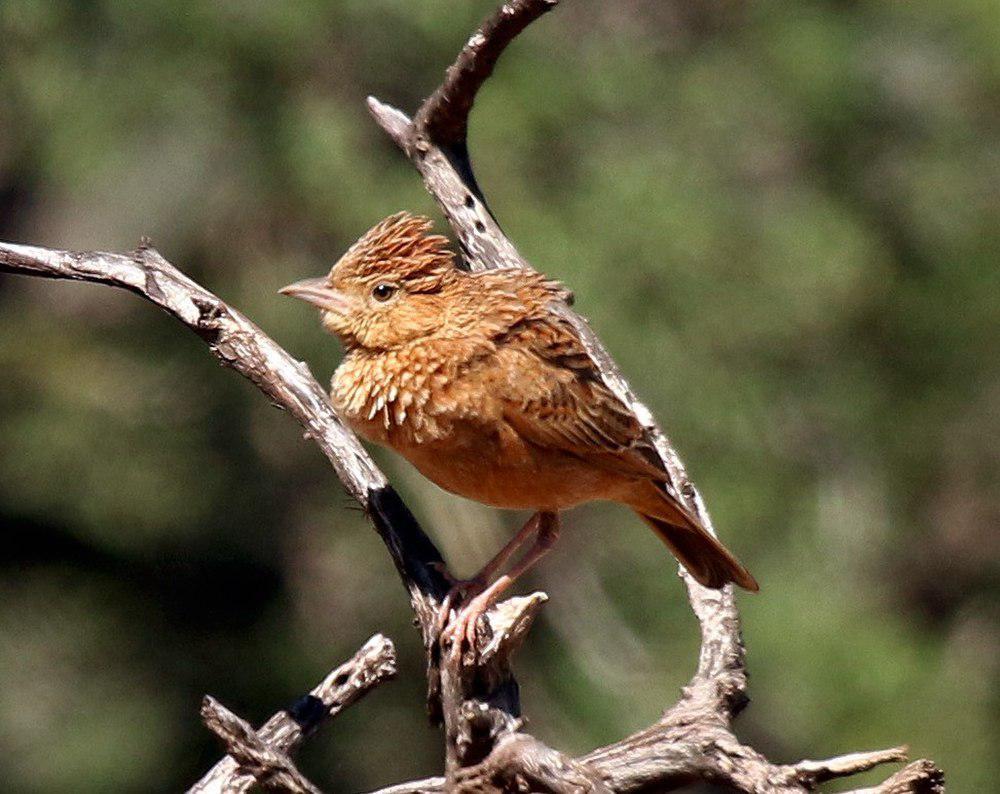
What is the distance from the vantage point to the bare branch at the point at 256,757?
156 inches

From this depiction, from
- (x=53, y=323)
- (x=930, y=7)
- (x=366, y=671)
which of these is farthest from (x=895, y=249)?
(x=366, y=671)

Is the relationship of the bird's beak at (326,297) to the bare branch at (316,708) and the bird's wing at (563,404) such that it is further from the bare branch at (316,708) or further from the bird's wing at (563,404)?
the bare branch at (316,708)

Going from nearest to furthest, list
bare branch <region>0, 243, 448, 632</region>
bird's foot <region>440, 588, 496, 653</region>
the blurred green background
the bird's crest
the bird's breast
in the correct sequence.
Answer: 1. bird's foot <region>440, 588, 496, 653</region>
2. bare branch <region>0, 243, 448, 632</region>
3. the bird's breast
4. the bird's crest
5. the blurred green background

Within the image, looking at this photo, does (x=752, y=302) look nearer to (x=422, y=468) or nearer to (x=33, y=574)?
(x=33, y=574)

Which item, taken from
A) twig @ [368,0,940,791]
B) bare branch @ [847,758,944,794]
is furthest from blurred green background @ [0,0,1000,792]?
bare branch @ [847,758,944,794]

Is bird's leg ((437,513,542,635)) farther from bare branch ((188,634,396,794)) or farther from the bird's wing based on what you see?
the bird's wing

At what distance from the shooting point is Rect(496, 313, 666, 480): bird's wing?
16.7 feet

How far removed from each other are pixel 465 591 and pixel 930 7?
6.99 m

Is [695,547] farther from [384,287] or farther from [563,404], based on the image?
[384,287]

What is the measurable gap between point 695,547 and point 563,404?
22.5 inches

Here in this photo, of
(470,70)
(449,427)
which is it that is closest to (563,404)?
(449,427)

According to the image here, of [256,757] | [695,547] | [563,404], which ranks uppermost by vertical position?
[563,404]

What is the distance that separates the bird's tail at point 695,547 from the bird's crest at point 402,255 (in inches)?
35.4

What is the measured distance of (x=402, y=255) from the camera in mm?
5340
